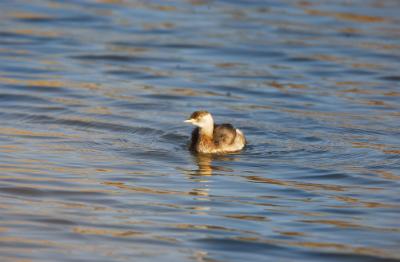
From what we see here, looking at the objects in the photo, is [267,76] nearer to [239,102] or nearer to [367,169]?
[239,102]

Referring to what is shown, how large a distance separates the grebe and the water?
0.27 m

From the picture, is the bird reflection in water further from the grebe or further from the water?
the grebe

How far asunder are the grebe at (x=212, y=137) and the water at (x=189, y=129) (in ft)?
0.88

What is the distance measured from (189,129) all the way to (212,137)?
1.23 metres

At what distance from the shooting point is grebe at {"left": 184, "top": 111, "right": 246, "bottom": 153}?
1424 cm

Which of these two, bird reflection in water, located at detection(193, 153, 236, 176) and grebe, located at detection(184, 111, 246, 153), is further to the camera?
grebe, located at detection(184, 111, 246, 153)

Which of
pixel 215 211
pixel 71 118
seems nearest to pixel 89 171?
pixel 215 211

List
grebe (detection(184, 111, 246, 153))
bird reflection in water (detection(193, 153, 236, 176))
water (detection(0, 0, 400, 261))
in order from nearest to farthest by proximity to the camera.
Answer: water (detection(0, 0, 400, 261)) < bird reflection in water (detection(193, 153, 236, 176)) < grebe (detection(184, 111, 246, 153))

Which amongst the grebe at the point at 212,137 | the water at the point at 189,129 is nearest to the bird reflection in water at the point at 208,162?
the water at the point at 189,129

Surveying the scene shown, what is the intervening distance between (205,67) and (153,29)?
Answer: 12.3 ft

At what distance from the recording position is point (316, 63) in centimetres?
2058

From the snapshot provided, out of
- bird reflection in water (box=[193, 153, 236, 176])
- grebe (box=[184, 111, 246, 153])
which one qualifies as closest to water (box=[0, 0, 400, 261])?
bird reflection in water (box=[193, 153, 236, 176])

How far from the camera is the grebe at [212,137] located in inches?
561

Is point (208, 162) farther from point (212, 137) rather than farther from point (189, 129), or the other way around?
point (189, 129)
